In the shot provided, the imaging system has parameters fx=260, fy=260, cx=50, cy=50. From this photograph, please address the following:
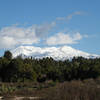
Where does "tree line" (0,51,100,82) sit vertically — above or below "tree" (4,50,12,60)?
below

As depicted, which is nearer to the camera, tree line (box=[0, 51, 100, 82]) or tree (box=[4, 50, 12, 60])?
tree line (box=[0, 51, 100, 82])

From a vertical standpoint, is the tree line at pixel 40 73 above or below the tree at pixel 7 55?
below

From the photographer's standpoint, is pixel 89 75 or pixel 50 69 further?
pixel 50 69

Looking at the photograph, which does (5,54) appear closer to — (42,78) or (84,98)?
(42,78)

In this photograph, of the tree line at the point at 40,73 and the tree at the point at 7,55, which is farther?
the tree at the point at 7,55

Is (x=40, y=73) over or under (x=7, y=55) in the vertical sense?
under

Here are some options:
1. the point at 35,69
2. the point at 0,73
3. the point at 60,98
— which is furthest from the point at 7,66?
the point at 60,98

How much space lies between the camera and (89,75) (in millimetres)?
56531

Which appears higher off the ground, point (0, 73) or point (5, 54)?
point (5, 54)

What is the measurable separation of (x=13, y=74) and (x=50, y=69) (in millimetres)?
9590

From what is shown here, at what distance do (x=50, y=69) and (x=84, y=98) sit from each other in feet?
173

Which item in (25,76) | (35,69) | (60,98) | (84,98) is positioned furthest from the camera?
(35,69)

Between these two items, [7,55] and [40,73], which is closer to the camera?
[40,73]

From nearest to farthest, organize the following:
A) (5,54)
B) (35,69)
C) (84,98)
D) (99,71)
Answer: (84,98), (99,71), (35,69), (5,54)
